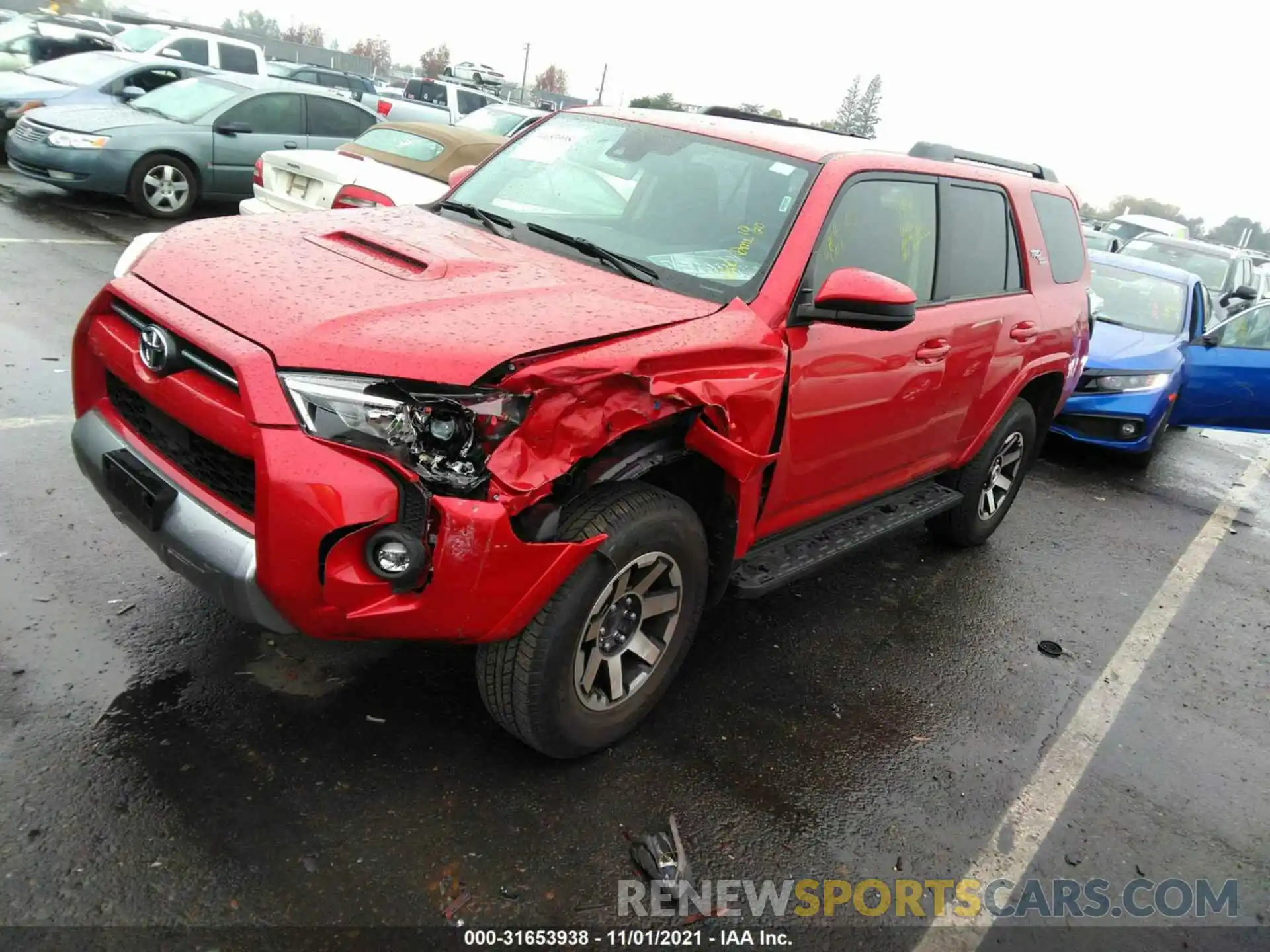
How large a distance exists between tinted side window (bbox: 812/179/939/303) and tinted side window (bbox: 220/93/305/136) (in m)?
9.21

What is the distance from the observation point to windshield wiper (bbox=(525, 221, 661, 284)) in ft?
10.4

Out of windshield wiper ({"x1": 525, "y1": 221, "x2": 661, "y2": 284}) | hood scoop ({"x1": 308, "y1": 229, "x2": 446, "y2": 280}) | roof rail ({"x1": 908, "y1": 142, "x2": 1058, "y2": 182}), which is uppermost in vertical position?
roof rail ({"x1": 908, "y1": 142, "x2": 1058, "y2": 182})

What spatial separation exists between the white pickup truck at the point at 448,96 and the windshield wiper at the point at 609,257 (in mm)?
18400

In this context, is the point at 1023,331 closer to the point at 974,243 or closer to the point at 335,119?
the point at 974,243

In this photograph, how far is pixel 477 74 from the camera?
30109mm

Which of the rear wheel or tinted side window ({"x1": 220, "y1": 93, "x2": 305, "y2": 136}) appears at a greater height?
tinted side window ({"x1": 220, "y1": 93, "x2": 305, "y2": 136})

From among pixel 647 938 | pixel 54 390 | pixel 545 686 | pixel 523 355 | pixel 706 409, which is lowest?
pixel 54 390

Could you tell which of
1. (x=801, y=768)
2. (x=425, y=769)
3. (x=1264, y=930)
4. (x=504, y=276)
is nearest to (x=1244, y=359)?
(x=1264, y=930)

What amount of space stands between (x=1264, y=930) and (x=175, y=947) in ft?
10.4

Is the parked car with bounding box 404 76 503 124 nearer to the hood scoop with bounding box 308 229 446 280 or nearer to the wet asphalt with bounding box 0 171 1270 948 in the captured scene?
the wet asphalt with bounding box 0 171 1270 948

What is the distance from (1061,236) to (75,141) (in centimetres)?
959

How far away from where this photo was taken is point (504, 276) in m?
2.91

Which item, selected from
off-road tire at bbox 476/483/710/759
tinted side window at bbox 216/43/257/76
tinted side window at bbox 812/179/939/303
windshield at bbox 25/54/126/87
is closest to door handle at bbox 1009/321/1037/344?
tinted side window at bbox 812/179/939/303

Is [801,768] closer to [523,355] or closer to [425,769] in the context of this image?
[425,769]
